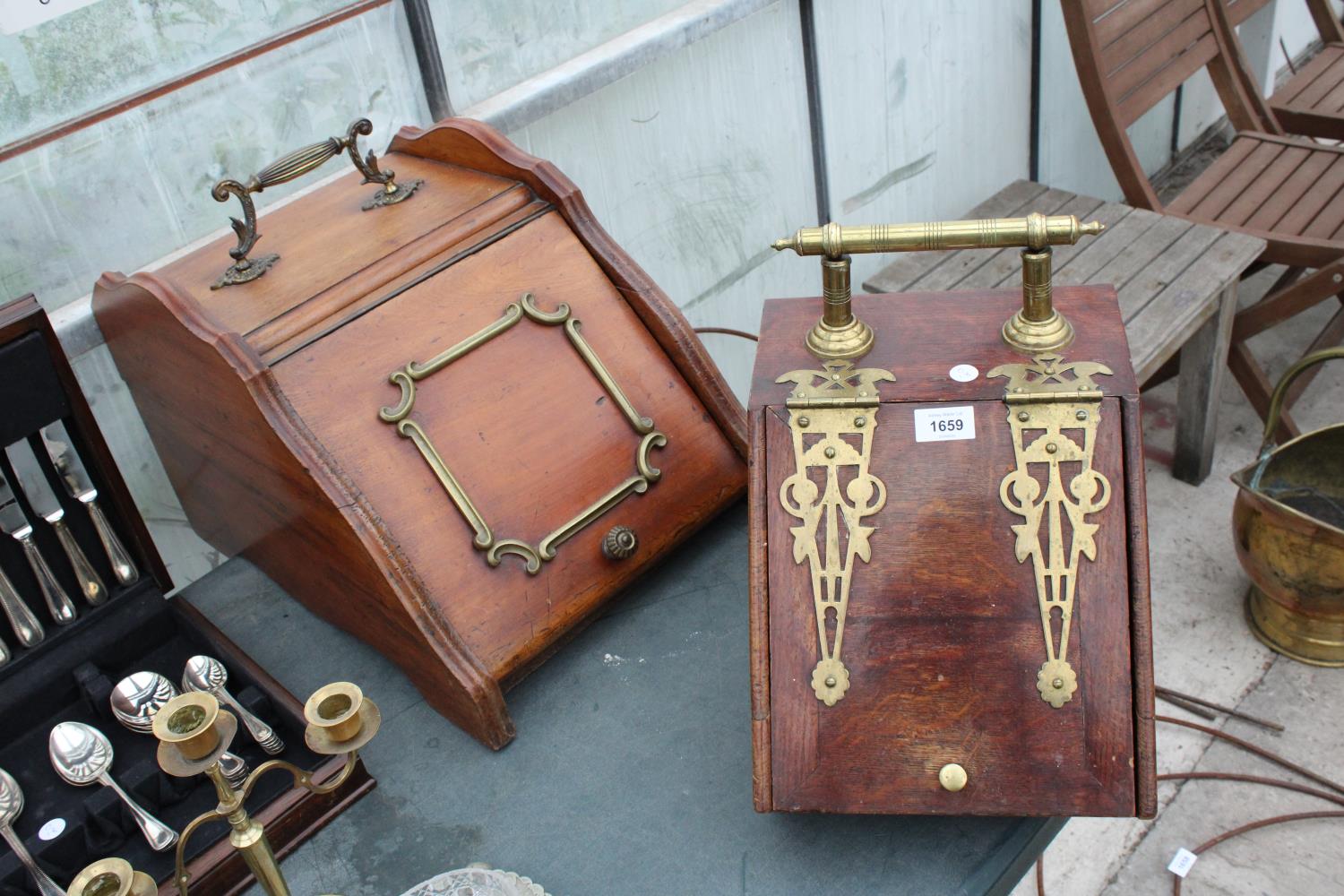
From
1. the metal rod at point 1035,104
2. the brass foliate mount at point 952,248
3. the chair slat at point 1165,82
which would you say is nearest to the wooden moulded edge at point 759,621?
the brass foliate mount at point 952,248

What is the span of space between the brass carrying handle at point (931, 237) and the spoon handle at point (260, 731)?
829mm

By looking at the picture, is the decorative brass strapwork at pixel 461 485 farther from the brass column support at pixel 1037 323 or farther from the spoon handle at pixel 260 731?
the brass column support at pixel 1037 323

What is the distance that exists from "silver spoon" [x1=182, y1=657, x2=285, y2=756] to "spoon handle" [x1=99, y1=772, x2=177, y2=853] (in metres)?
0.14

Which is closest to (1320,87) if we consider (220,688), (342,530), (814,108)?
(814,108)

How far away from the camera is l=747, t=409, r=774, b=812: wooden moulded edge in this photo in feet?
4.12

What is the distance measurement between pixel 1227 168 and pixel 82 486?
282 centimetres

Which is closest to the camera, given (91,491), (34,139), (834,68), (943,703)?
(943,703)

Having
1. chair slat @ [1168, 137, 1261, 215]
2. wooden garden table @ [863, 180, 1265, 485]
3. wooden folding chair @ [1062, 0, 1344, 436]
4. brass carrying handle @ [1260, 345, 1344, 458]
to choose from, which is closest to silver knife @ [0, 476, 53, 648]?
wooden garden table @ [863, 180, 1265, 485]

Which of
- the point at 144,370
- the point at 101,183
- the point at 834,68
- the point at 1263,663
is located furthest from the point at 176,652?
the point at 1263,663

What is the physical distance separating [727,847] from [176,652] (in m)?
0.78

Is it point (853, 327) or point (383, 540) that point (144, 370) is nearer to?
point (383, 540)

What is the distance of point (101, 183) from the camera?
1.75 m

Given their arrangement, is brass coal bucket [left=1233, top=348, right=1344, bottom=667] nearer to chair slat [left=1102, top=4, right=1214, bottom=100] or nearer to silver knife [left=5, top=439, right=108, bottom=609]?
chair slat [left=1102, top=4, right=1214, bottom=100]

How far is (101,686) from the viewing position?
4.88 feet
